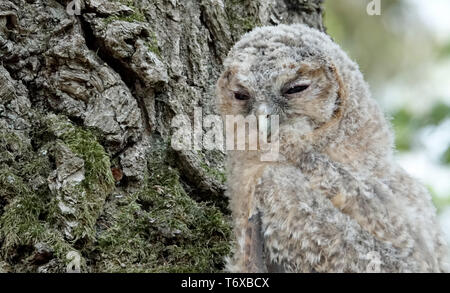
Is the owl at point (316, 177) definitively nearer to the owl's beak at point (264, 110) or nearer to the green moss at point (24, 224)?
the owl's beak at point (264, 110)

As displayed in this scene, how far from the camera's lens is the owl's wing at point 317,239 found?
2.26m

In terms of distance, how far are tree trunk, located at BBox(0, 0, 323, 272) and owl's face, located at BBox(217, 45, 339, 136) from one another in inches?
19.3

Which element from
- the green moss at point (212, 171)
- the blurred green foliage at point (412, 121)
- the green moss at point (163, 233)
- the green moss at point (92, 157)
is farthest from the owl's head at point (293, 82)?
the blurred green foliage at point (412, 121)

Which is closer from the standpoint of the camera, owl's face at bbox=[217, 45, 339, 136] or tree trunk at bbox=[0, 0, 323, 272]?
tree trunk at bbox=[0, 0, 323, 272]

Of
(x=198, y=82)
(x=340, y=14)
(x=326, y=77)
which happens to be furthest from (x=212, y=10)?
(x=340, y=14)

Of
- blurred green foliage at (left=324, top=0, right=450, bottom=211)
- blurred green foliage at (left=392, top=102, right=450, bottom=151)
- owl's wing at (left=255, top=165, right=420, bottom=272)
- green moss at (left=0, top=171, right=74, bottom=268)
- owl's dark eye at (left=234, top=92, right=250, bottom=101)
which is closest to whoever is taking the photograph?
owl's wing at (left=255, top=165, right=420, bottom=272)

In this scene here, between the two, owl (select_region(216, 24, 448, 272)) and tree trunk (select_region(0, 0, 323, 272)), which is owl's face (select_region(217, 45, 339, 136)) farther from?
tree trunk (select_region(0, 0, 323, 272))

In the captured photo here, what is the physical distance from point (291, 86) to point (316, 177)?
1.54 feet

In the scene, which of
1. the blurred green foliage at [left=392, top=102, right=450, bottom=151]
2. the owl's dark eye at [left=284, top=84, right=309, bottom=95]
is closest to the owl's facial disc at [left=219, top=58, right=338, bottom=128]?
the owl's dark eye at [left=284, top=84, right=309, bottom=95]

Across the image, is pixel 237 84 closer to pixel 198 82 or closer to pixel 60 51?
pixel 198 82

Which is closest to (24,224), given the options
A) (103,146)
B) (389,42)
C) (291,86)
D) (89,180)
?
(89,180)

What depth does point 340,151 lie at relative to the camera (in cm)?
262

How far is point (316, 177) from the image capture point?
97.3 inches

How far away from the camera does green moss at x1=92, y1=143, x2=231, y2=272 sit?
8.34 ft
